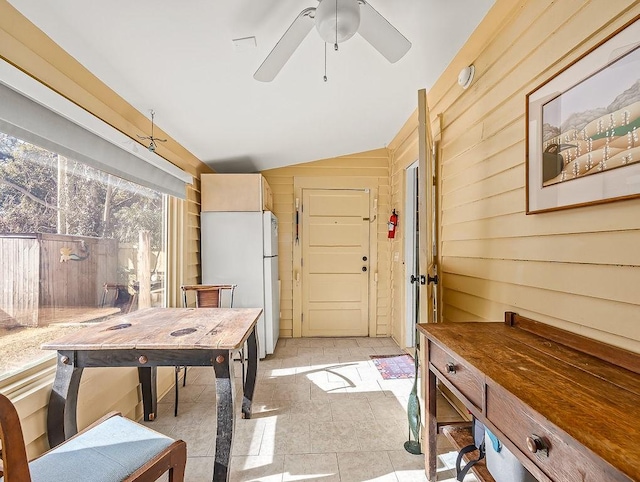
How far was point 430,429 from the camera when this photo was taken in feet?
5.36

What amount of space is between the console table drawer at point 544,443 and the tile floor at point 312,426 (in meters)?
1.04

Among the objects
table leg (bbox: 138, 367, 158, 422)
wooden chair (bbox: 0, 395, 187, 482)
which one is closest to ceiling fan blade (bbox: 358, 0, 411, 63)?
wooden chair (bbox: 0, 395, 187, 482)

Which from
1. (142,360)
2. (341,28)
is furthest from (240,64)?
(142,360)

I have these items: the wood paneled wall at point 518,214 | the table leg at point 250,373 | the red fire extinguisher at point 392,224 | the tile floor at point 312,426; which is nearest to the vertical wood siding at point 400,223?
the red fire extinguisher at point 392,224

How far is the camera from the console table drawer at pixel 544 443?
25.1 inches

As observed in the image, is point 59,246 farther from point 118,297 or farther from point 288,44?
point 288,44

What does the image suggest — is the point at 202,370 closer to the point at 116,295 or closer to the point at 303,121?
the point at 116,295

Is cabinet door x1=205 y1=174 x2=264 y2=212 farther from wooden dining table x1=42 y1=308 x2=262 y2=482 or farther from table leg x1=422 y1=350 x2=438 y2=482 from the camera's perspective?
table leg x1=422 y1=350 x2=438 y2=482

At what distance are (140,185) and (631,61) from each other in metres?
2.80

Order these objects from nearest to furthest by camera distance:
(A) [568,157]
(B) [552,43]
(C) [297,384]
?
(A) [568,157] → (B) [552,43] → (C) [297,384]

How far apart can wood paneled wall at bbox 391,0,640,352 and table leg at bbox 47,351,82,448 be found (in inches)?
85.4

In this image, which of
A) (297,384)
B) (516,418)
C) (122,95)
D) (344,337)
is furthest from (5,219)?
(344,337)

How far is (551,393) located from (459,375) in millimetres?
426

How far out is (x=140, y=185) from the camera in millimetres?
2514
